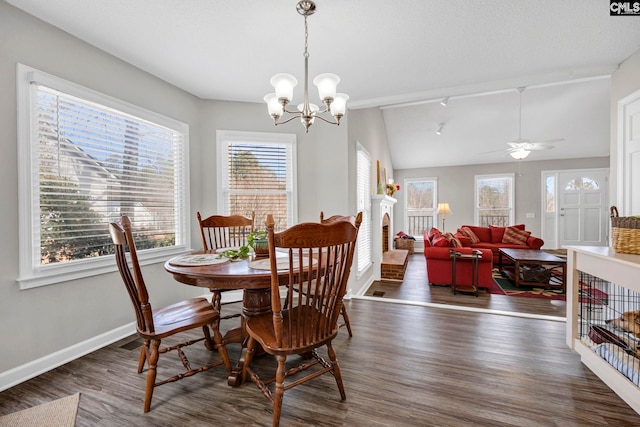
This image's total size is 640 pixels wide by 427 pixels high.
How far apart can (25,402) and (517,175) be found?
918 centimetres

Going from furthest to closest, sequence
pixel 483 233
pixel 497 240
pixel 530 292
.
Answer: pixel 483 233, pixel 497 240, pixel 530 292

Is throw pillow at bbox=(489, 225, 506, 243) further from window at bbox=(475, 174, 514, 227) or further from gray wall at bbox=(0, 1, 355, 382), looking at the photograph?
gray wall at bbox=(0, 1, 355, 382)

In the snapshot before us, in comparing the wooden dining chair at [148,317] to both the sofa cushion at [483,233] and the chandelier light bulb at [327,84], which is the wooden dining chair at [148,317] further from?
the sofa cushion at [483,233]

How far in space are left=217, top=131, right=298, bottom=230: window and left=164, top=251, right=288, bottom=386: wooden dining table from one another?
4.88 ft

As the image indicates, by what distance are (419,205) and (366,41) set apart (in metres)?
6.51

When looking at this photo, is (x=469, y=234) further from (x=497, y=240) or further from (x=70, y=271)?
(x=70, y=271)

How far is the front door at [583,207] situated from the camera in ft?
21.7

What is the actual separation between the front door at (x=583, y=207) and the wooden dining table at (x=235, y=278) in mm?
8057

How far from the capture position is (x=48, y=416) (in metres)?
1.53

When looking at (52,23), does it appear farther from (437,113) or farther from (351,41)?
(437,113)

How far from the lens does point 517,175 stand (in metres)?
7.30

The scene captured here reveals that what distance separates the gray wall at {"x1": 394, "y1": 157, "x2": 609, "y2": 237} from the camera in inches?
278

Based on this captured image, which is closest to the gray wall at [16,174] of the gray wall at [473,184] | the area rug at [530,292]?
the area rug at [530,292]

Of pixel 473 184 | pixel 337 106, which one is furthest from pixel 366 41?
pixel 473 184
